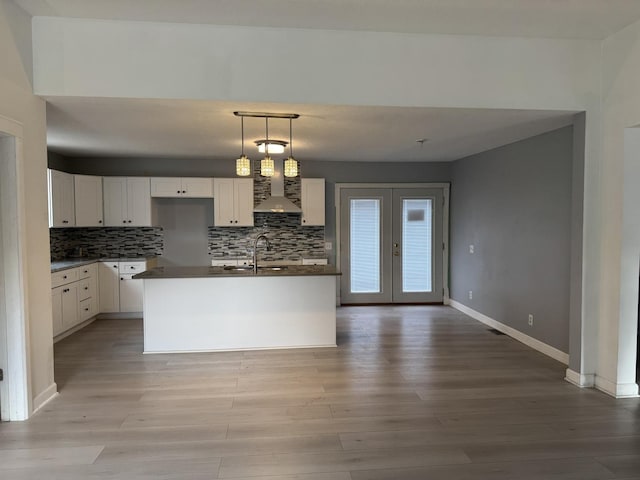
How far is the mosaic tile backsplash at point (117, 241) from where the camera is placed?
642 cm

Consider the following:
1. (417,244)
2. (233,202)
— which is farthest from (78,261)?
(417,244)

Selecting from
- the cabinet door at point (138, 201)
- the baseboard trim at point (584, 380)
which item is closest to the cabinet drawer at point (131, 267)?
the cabinet door at point (138, 201)

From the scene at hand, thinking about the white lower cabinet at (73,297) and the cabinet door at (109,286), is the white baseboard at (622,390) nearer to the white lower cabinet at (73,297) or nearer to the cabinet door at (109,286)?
the white lower cabinet at (73,297)

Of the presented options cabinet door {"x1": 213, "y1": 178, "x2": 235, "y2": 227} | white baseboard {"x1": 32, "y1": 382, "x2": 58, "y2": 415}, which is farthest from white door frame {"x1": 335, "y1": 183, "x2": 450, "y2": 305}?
white baseboard {"x1": 32, "y1": 382, "x2": 58, "y2": 415}

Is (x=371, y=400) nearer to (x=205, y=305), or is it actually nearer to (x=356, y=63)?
(x=205, y=305)

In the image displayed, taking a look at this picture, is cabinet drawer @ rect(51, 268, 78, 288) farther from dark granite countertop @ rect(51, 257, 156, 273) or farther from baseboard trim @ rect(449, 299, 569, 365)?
baseboard trim @ rect(449, 299, 569, 365)

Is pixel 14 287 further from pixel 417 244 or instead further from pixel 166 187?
pixel 417 244

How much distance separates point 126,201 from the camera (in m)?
6.17

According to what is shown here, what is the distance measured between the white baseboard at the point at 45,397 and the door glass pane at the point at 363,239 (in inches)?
179

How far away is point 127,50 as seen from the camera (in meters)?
3.09

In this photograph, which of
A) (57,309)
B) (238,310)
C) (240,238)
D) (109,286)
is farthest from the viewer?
(240,238)

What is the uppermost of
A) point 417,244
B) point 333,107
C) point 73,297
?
point 333,107

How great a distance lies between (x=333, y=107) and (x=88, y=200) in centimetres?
438

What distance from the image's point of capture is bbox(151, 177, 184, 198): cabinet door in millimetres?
6199
